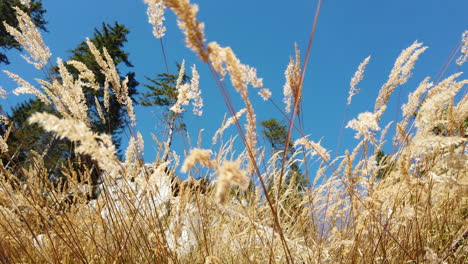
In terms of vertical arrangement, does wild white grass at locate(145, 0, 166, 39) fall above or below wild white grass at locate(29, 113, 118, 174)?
above

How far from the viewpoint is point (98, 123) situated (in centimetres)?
1413

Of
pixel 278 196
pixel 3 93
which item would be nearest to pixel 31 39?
pixel 3 93

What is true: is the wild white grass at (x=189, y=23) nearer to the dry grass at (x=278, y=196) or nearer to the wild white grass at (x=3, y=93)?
the dry grass at (x=278, y=196)

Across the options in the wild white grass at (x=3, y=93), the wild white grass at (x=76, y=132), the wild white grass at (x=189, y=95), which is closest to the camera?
the wild white grass at (x=76, y=132)

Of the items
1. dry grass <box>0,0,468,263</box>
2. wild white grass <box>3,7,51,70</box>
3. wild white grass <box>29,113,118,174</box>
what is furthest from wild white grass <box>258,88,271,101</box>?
wild white grass <box>3,7,51,70</box>

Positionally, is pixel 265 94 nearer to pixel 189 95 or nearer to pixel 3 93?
pixel 189 95

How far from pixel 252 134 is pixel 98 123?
14670 mm

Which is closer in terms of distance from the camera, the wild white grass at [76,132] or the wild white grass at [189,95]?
the wild white grass at [76,132]

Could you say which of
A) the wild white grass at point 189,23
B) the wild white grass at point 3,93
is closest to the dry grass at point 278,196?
the wild white grass at point 189,23

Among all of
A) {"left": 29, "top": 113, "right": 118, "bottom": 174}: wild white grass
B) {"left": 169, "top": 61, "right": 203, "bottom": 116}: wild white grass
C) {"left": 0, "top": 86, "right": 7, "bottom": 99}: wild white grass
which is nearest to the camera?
{"left": 29, "top": 113, "right": 118, "bottom": 174}: wild white grass

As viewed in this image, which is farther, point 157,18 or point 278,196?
point 157,18

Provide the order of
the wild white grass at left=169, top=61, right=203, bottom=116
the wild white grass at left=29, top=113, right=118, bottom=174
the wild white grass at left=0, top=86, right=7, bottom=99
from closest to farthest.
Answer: the wild white grass at left=29, top=113, right=118, bottom=174, the wild white grass at left=169, top=61, right=203, bottom=116, the wild white grass at left=0, top=86, right=7, bottom=99

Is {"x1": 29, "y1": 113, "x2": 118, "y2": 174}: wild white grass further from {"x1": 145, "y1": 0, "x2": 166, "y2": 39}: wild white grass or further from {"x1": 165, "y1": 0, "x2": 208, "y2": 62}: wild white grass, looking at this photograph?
{"x1": 145, "y1": 0, "x2": 166, "y2": 39}: wild white grass

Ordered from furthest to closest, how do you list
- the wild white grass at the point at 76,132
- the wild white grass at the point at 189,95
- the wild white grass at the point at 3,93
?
1. the wild white grass at the point at 3,93
2. the wild white grass at the point at 189,95
3. the wild white grass at the point at 76,132
